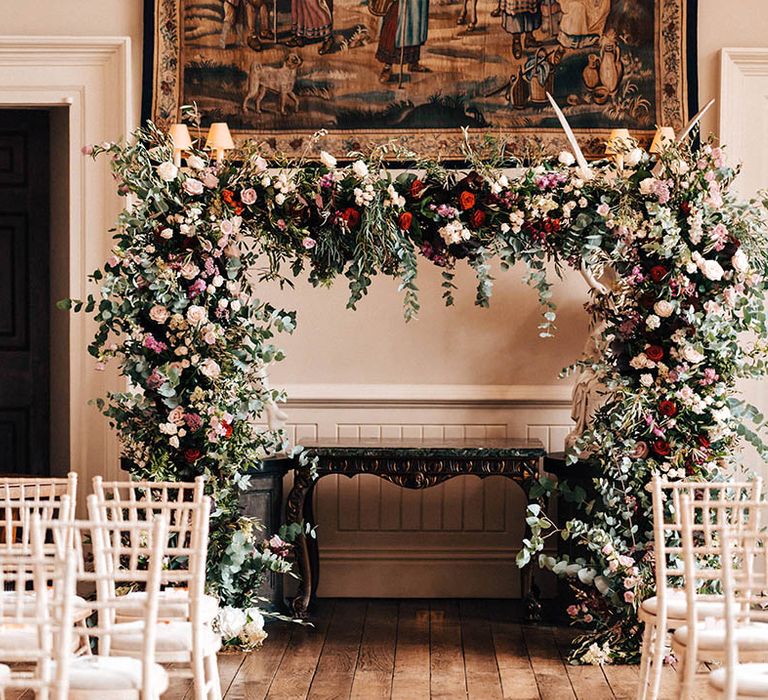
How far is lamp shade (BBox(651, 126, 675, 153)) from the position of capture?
542 centimetres

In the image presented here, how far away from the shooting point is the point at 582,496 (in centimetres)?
552

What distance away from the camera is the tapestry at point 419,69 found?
682 cm

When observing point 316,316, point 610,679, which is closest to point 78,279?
point 316,316

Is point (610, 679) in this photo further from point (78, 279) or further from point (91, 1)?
point (91, 1)

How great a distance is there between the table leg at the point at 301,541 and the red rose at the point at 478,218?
5.76 ft

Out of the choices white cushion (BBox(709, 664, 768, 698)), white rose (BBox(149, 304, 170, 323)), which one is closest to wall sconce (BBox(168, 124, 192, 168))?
white rose (BBox(149, 304, 170, 323))

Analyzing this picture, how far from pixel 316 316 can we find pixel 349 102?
1336mm

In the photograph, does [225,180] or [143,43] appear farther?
[143,43]

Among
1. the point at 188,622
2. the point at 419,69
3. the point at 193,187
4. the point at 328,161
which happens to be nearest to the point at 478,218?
the point at 328,161

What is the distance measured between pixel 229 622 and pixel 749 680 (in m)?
2.83

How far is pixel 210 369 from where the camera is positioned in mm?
5191

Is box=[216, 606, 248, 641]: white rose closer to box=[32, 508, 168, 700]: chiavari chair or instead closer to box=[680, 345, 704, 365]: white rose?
box=[32, 508, 168, 700]: chiavari chair

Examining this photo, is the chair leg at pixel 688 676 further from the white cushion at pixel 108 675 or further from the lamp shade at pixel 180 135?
the lamp shade at pixel 180 135

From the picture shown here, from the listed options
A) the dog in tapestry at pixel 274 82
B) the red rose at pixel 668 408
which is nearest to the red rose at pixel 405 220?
the red rose at pixel 668 408
